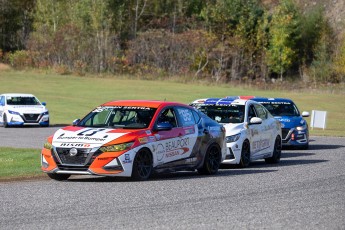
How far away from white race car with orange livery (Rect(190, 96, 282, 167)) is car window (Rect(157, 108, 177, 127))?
2716 millimetres

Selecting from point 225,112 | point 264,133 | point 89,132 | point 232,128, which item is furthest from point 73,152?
point 264,133

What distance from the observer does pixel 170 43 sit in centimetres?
9219

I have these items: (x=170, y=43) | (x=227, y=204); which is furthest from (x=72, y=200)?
(x=170, y=43)

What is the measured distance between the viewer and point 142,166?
1697cm

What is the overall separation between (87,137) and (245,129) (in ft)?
18.8

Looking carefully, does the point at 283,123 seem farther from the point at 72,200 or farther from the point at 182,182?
the point at 72,200

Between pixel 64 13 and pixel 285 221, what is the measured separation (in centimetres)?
8933

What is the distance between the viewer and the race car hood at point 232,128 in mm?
20984

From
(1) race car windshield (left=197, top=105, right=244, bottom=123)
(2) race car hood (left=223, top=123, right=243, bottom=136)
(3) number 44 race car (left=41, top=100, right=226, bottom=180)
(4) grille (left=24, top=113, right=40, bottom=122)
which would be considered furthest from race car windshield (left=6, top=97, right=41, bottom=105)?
(3) number 44 race car (left=41, top=100, right=226, bottom=180)

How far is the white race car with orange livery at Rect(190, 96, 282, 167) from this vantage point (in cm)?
2097

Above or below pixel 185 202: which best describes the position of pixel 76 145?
above

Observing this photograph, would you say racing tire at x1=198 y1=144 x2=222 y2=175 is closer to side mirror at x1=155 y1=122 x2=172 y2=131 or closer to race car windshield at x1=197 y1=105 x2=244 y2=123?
side mirror at x1=155 y1=122 x2=172 y2=131

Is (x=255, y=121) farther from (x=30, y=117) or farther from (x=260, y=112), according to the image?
(x=30, y=117)

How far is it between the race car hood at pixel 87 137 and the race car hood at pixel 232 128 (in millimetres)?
4527
